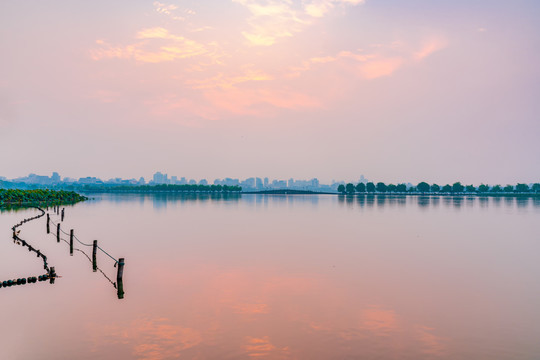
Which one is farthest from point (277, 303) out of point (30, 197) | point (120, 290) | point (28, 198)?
point (30, 197)

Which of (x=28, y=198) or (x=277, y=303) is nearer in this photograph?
(x=277, y=303)

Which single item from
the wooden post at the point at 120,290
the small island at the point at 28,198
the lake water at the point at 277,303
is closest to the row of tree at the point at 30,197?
the small island at the point at 28,198

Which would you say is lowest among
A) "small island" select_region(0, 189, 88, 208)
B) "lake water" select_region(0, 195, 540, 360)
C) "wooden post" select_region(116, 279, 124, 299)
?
"lake water" select_region(0, 195, 540, 360)

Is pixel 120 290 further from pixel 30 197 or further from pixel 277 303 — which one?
pixel 30 197

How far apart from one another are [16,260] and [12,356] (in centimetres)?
2281

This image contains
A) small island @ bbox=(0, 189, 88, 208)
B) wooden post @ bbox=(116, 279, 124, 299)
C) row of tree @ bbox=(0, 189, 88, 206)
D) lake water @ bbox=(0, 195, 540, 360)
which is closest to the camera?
lake water @ bbox=(0, 195, 540, 360)

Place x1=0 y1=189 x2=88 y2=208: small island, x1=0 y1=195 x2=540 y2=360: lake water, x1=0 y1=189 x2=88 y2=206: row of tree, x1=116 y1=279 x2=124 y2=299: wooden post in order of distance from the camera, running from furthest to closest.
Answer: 1. x1=0 y1=189 x2=88 y2=206: row of tree
2. x1=0 y1=189 x2=88 y2=208: small island
3. x1=116 y1=279 x2=124 y2=299: wooden post
4. x1=0 y1=195 x2=540 y2=360: lake water

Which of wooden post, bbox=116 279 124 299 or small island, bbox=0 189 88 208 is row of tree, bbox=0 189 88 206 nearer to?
small island, bbox=0 189 88 208

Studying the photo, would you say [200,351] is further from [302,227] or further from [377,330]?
[302,227]

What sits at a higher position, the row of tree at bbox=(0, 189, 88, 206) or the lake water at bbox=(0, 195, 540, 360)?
the row of tree at bbox=(0, 189, 88, 206)

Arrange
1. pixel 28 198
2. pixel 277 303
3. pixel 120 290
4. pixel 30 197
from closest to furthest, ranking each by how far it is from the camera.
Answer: pixel 277 303, pixel 120 290, pixel 28 198, pixel 30 197

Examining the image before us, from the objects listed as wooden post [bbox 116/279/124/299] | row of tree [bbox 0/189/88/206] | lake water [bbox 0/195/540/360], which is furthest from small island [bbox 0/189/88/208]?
wooden post [bbox 116/279/124/299]

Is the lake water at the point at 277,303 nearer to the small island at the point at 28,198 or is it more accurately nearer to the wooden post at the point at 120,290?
the wooden post at the point at 120,290

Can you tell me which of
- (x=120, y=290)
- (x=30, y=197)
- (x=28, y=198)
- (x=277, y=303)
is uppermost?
(x=30, y=197)
